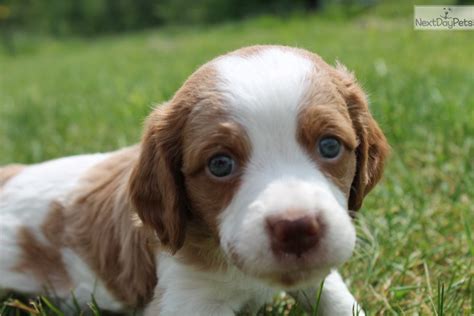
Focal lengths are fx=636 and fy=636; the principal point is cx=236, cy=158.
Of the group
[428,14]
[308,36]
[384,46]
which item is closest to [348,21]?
[308,36]

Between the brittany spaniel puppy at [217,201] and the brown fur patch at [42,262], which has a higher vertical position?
the brittany spaniel puppy at [217,201]

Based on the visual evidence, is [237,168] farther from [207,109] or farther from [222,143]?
[207,109]

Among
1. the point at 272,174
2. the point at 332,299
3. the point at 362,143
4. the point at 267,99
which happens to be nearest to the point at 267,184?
the point at 272,174

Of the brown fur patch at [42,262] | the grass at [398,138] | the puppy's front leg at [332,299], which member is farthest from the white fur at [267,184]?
the brown fur patch at [42,262]

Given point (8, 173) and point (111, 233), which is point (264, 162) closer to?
point (111, 233)

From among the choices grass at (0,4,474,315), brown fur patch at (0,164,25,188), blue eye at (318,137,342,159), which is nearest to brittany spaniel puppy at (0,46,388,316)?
blue eye at (318,137,342,159)

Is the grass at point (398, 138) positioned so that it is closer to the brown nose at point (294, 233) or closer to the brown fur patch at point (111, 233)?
the brown fur patch at point (111, 233)
